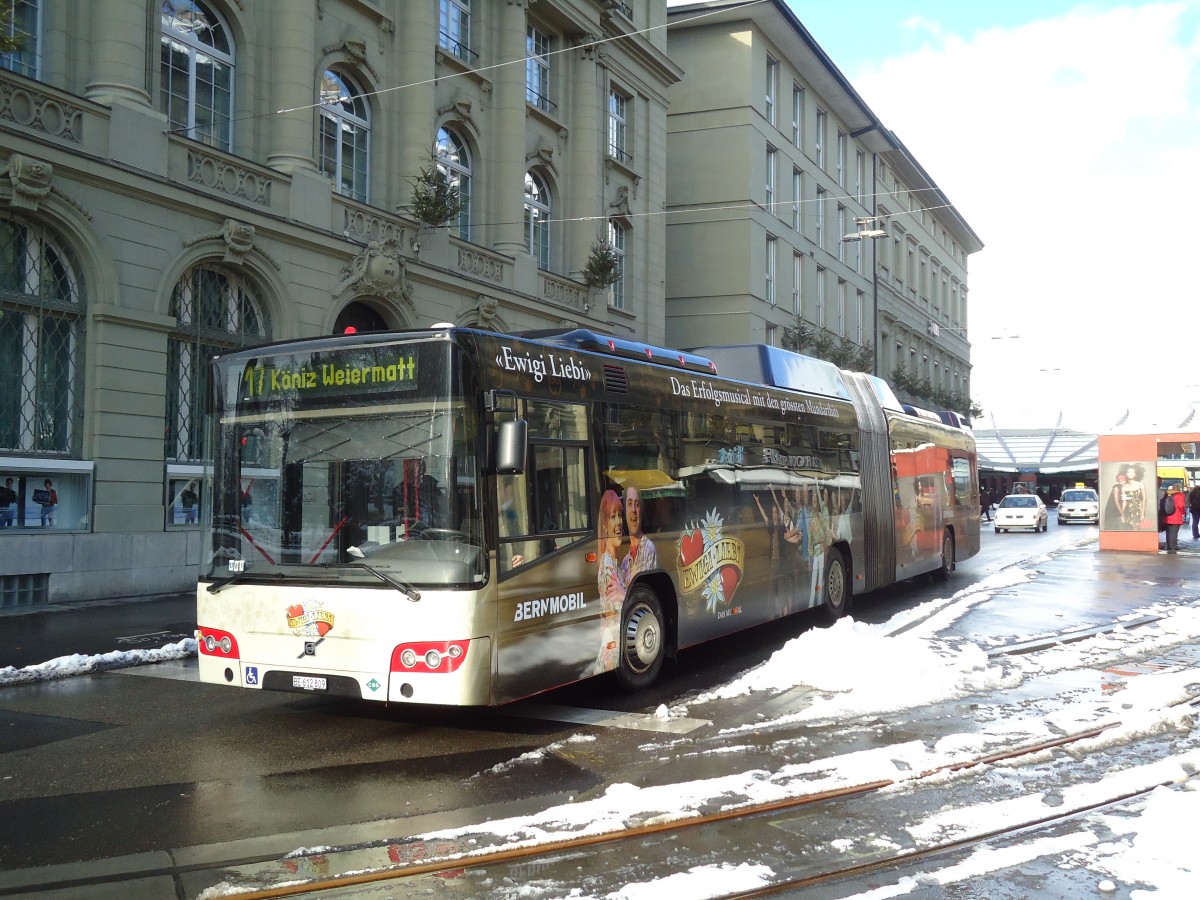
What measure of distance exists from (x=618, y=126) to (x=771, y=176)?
38.0 ft

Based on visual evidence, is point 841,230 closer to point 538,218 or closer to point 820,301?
point 820,301

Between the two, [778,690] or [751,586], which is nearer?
[778,690]

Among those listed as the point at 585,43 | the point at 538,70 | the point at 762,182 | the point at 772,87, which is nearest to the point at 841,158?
the point at 772,87

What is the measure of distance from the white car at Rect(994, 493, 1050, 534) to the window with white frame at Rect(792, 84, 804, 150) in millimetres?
16557

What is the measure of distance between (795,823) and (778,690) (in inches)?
138

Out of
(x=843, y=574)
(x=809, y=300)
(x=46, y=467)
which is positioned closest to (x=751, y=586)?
(x=843, y=574)

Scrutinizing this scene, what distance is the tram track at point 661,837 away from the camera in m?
4.65

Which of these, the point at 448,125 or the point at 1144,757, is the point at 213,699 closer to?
the point at 1144,757

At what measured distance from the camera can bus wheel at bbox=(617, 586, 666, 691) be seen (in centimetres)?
877

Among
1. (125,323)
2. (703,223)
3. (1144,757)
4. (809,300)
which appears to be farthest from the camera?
(809,300)

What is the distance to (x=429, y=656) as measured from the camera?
684cm

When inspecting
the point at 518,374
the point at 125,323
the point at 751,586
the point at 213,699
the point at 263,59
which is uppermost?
the point at 263,59

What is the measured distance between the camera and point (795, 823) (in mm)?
5488

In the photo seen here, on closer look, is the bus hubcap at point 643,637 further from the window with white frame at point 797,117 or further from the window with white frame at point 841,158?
the window with white frame at point 841,158
